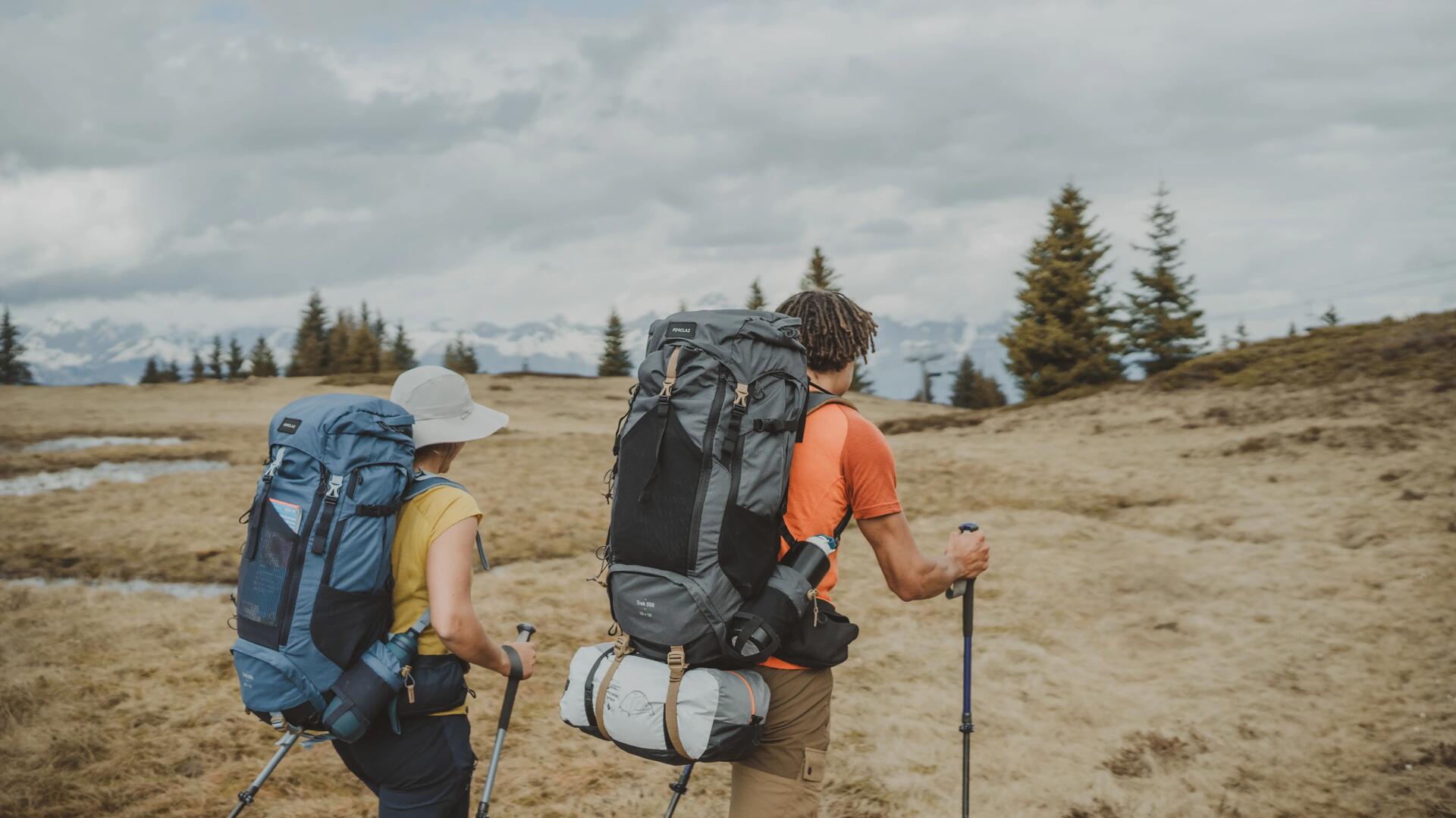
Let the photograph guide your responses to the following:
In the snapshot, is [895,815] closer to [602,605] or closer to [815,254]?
[602,605]

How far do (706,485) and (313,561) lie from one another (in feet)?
4.59

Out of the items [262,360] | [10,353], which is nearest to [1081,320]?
[262,360]

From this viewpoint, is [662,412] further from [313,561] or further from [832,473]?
[313,561]

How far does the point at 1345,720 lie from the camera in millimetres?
7547

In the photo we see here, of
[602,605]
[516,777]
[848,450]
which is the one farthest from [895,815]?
[602,605]

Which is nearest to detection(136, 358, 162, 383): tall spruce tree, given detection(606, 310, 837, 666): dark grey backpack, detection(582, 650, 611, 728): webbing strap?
detection(582, 650, 611, 728): webbing strap

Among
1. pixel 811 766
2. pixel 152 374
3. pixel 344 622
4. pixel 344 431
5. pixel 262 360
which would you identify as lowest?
pixel 811 766

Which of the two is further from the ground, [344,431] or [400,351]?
[400,351]

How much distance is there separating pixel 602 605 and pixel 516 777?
16.0 feet

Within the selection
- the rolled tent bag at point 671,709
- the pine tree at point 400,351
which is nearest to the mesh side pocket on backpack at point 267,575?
the rolled tent bag at point 671,709

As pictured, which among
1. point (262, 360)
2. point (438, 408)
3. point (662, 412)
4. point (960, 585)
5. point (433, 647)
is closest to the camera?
point (662, 412)

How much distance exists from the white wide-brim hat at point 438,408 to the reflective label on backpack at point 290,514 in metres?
0.58

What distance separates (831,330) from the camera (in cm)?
333

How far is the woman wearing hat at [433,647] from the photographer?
10.0ft
